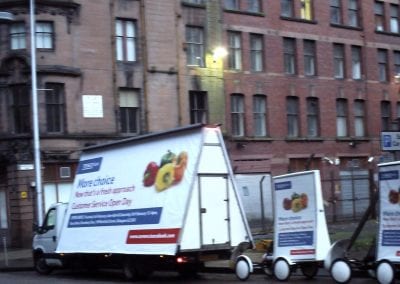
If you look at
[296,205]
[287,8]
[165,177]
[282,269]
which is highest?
[287,8]

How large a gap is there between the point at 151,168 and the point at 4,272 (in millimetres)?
7969

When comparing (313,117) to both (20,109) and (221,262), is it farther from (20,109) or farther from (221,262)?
(221,262)

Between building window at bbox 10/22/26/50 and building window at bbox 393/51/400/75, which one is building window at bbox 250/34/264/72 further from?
building window at bbox 10/22/26/50

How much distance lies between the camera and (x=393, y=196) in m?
13.3

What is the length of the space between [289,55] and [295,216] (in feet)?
81.7

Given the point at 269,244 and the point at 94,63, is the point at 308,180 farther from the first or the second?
the point at 94,63

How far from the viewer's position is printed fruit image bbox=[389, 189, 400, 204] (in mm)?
13219

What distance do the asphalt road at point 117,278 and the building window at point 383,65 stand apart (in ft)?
92.8

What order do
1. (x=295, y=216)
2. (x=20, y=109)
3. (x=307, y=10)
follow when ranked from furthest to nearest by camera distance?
(x=307, y=10)
(x=20, y=109)
(x=295, y=216)

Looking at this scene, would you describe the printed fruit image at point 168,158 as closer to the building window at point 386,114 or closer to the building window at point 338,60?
the building window at point 338,60

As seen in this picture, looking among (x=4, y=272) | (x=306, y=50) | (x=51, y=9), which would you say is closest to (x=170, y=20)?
(x=51, y=9)

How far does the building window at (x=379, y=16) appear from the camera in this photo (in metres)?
43.6

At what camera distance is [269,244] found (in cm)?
1656

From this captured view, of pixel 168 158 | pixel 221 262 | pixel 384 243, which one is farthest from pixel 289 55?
pixel 384 243
